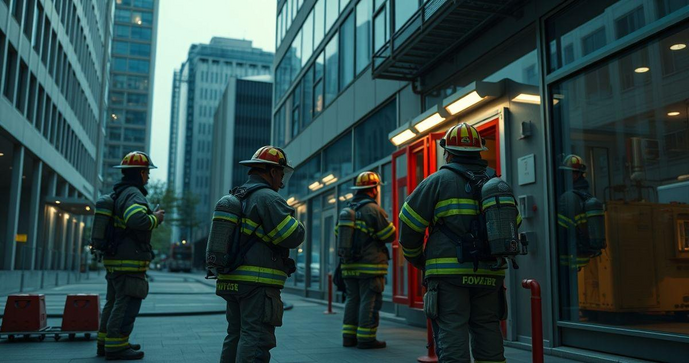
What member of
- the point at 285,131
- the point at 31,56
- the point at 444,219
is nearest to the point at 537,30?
the point at 444,219

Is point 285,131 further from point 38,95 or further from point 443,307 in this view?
point 443,307

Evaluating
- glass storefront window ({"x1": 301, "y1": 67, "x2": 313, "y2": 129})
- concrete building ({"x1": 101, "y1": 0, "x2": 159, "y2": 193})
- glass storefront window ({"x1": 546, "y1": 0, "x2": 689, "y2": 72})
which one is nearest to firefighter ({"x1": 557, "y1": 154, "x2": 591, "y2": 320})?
glass storefront window ({"x1": 546, "y1": 0, "x2": 689, "y2": 72})

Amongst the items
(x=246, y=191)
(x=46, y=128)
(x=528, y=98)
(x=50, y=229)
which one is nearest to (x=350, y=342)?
(x=246, y=191)

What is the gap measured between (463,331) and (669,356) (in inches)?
101

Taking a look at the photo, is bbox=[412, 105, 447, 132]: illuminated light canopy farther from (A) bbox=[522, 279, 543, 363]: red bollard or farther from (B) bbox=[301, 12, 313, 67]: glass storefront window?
(B) bbox=[301, 12, 313, 67]: glass storefront window

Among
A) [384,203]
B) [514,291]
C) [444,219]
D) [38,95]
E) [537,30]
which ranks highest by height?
[38,95]

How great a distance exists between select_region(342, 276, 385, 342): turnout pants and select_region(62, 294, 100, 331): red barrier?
3495 mm

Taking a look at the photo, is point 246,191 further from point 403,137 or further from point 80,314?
point 403,137

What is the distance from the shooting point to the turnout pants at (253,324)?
4.50 metres

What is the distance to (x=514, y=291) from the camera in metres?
7.85

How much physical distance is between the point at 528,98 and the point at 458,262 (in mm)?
4118

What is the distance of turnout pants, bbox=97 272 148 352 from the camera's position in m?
6.43

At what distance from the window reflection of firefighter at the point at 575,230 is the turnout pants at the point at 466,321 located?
2.70 metres

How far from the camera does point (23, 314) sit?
804cm
